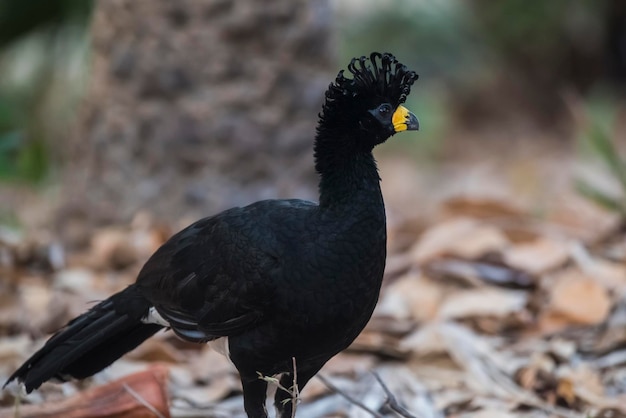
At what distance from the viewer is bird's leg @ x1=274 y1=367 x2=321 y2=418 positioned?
3031 mm

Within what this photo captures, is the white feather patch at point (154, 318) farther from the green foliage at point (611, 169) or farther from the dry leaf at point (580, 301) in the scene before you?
the green foliage at point (611, 169)

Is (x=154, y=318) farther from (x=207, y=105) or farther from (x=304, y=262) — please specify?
(x=207, y=105)

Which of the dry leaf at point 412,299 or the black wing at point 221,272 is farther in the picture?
the dry leaf at point 412,299

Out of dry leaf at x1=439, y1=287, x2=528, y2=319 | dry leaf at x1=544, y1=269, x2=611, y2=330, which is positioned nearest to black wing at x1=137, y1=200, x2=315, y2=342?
dry leaf at x1=439, y1=287, x2=528, y2=319

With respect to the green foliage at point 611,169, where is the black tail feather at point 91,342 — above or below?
below

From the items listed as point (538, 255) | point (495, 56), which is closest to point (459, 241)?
point (538, 255)

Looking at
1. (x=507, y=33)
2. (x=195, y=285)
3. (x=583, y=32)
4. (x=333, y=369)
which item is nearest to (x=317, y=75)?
(x=333, y=369)

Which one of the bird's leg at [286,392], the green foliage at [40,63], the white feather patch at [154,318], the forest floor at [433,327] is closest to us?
the bird's leg at [286,392]

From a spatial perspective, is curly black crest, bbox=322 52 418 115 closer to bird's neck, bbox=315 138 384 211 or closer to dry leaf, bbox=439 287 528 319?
bird's neck, bbox=315 138 384 211

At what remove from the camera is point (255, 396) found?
2.99 metres

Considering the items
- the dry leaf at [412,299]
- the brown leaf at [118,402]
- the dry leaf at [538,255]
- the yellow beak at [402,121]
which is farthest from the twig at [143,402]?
the dry leaf at [538,255]

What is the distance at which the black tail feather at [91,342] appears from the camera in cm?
318

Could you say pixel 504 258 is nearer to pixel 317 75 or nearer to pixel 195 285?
pixel 317 75

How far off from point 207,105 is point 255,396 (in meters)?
2.36
